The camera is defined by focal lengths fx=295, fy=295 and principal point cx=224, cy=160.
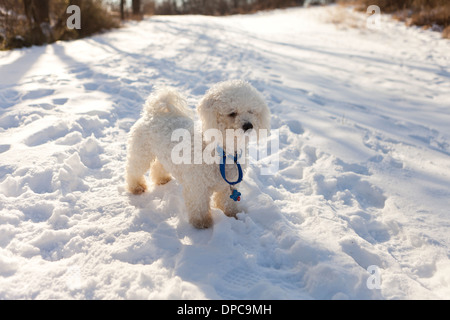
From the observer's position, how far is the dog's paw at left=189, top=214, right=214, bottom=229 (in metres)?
2.71

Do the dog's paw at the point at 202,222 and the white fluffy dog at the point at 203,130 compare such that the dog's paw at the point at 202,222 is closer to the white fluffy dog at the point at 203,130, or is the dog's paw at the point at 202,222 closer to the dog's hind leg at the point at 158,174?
the white fluffy dog at the point at 203,130

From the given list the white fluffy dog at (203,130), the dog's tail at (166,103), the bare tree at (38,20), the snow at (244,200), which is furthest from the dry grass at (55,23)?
the white fluffy dog at (203,130)

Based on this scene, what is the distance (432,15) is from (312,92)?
8626 mm

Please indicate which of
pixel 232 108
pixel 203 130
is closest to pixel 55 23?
pixel 203 130

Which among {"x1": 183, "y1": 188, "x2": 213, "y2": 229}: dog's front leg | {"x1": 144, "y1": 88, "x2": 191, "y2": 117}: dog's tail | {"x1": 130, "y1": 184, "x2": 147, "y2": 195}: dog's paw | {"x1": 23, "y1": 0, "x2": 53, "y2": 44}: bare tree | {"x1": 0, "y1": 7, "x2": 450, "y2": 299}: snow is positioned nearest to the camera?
{"x1": 0, "y1": 7, "x2": 450, "y2": 299}: snow

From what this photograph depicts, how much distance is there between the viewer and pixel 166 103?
3.06 m

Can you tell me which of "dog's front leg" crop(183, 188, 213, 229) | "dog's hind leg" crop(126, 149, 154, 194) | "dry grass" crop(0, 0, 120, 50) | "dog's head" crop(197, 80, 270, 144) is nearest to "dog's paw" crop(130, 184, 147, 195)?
"dog's hind leg" crop(126, 149, 154, 194)

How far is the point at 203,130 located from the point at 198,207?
714 mm

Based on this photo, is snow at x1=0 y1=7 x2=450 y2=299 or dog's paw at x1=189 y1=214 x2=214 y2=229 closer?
snow at x1=0 y1=7 x2=450 y2=299

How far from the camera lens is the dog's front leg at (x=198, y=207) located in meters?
2.68

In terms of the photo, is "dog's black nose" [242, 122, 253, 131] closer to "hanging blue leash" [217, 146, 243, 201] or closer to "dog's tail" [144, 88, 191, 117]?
"hanging blue leash" [217, 146, 243, 201]

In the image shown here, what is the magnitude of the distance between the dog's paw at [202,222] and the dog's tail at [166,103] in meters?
1.12

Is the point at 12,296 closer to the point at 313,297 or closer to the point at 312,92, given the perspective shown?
the point at 313,297

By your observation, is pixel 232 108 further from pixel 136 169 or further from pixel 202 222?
pixel 136 169
